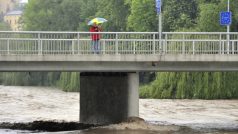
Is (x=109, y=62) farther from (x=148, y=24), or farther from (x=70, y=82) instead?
(x=148, y=24)

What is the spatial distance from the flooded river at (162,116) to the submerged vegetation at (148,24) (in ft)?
6.44

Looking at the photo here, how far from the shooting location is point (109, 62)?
3216cm

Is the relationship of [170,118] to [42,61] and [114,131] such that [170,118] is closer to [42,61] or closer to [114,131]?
[114,131]

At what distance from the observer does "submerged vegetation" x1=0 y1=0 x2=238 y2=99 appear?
5916 cm

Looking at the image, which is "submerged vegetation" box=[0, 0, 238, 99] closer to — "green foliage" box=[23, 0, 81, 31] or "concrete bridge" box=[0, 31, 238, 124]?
"green foliage" box=[23, 0, 81, 31]

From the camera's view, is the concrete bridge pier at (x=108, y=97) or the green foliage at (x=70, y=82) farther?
the green foliage at (x=70, y=82)

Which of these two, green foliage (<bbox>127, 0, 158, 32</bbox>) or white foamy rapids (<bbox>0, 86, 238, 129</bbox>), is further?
green foliage (<bbox>127, 0, 158, 32</bbox>)

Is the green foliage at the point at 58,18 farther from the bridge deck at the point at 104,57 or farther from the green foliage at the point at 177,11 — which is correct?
the bridge deck at the point at 104,57

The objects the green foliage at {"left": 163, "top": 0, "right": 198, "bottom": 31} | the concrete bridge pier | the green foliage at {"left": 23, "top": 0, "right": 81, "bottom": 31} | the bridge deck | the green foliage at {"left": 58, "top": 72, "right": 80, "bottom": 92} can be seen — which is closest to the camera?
the bridge deck

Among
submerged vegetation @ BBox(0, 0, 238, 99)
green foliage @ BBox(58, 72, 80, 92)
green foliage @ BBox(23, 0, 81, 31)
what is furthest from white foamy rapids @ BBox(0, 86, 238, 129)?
green foliage @ BBox(23, 0, 81, 31)

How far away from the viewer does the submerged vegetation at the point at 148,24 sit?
5916cm

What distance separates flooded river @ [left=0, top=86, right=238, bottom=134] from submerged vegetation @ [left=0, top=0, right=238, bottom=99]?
196cm

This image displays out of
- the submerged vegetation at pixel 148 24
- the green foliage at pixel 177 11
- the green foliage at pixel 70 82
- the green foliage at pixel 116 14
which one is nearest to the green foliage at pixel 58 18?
the submerged vegetation at pixel 148 24

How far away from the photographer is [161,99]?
61.8 metres
